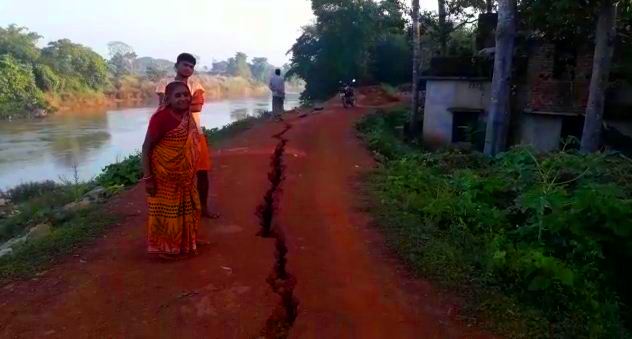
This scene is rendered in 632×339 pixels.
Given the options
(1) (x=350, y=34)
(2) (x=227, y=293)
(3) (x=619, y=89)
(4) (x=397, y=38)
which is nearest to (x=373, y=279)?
(2) (x=227, y=293)

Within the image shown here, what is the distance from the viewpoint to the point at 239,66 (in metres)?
80.7

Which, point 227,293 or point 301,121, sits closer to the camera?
point 227,293

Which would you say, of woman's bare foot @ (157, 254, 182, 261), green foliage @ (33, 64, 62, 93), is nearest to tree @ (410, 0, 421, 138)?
woman's bare foot @ (157, 254, 182, 261)

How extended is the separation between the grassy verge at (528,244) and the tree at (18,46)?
3682 centimetres

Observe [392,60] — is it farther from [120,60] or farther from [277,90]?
[120,60]

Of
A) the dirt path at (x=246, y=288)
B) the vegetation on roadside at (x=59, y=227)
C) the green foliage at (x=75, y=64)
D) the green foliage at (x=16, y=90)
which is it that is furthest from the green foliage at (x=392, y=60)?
the green foliage at (x=75, y=64)

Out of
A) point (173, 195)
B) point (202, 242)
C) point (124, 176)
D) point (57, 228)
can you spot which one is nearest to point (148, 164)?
point (173, 195)

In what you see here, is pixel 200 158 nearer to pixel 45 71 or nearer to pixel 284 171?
pixel 284 171

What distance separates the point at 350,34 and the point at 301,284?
21.1 meters

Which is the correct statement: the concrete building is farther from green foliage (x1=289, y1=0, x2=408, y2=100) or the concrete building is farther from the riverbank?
green foliage (x1=289, y1=0, x2=408, y2=100)

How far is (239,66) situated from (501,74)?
7379 cm

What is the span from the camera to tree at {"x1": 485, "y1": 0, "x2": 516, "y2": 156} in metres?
9.45

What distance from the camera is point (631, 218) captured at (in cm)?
394

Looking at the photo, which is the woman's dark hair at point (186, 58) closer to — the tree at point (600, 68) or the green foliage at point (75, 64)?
the tree at point (600, 68)
